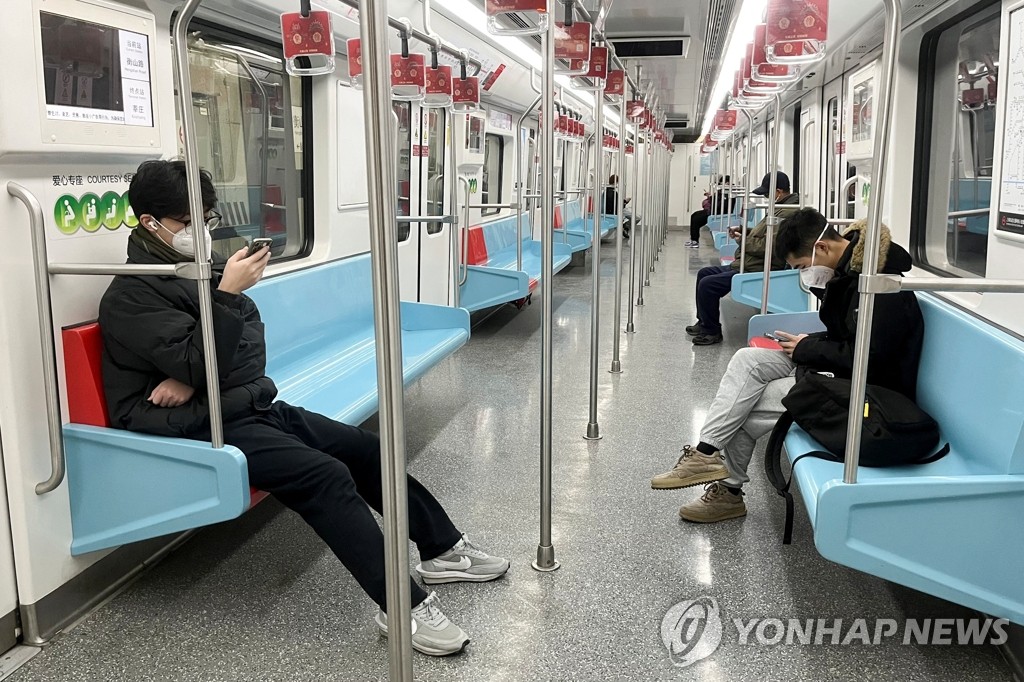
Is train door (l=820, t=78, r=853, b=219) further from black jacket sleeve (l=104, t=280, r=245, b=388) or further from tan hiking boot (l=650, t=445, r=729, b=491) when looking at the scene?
black jacket sleeve (l=104, t=280, r=245, b=388)

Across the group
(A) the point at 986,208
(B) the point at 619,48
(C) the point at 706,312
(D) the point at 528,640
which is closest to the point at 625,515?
(D) the point at 528,640

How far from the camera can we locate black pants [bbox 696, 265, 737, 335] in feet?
23.0

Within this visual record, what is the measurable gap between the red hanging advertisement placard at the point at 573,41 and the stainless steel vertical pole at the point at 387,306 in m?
2.50

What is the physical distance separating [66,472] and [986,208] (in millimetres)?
3789

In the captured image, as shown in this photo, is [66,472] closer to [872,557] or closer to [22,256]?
[22,256]

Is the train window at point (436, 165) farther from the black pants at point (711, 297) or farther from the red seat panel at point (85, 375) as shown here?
the red seat panel at point (85, 375)

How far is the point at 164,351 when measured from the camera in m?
2.33

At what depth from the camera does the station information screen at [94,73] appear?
2307 millimetres

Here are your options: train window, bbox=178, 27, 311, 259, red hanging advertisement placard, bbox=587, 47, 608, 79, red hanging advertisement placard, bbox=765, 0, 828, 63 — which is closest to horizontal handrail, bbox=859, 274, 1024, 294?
red hanging advertisement placard, bbox=765, 0, 828, 63

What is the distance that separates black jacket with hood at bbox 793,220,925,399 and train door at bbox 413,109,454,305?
3.16 m

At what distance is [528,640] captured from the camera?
8.04ft

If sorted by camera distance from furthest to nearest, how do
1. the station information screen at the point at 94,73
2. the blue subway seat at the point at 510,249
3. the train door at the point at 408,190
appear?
the blue subway seat at the point at 510,249 < the train door at the point at 408,190 < the station information screen at the point at 94,73

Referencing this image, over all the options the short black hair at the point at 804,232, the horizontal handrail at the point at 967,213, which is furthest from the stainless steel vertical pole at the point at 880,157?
the horizontal handrail at the point at 967,213

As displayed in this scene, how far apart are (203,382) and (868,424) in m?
2.00
